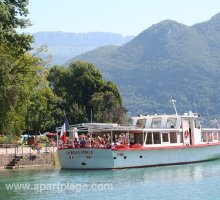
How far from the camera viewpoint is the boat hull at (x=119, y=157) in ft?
143

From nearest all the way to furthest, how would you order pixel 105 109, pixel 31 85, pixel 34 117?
pixel 31 85, pixel 34 117, pixel 105 109

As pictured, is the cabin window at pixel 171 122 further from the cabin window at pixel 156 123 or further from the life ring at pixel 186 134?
the life ring at pixel 186 134

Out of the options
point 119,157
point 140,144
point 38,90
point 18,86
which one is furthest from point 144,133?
point 38,90

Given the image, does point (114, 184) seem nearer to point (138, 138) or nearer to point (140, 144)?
point (140, 144)

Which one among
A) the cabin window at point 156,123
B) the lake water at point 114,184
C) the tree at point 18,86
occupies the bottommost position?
the lake water at point 114,184

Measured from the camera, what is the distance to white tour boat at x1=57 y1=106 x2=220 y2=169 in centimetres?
4384

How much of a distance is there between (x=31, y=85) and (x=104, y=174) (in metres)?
19.3

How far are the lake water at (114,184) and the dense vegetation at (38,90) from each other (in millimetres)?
9030

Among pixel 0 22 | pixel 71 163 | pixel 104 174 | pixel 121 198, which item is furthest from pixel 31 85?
pixel 121 198

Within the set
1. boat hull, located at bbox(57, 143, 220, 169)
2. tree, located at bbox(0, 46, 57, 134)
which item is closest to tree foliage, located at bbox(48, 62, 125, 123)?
tree, located at bbox(0, 46, 57, 134)

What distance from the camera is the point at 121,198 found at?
2950 centimetres

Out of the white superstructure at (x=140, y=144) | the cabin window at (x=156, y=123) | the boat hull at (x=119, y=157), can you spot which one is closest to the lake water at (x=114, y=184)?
the boat hull at (x=119, y=157)

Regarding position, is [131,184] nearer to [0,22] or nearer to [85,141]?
[85,141]

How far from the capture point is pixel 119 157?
145 ft
